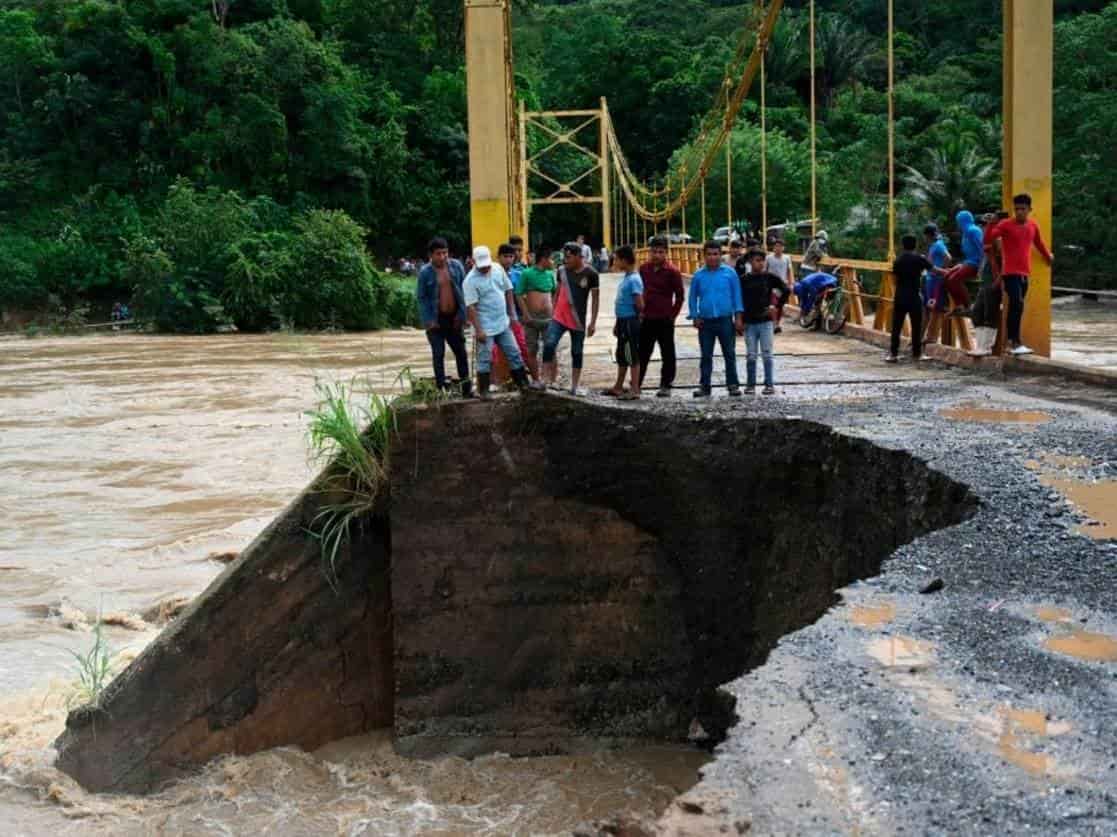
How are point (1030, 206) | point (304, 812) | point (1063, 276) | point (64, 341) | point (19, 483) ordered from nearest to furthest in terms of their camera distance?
point (304, 812) < point (1030, 206) < point (19, 483) < point (1063, 276) < point (64, 341)

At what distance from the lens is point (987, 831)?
111 inches

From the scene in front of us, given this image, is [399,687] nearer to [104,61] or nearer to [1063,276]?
[1063,276]

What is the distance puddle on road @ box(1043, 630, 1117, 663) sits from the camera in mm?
3836

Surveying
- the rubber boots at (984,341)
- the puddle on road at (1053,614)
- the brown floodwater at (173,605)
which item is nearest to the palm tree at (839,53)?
the brown floodwater at (173,605)

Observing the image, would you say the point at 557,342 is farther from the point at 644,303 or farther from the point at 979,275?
the point at 979,275

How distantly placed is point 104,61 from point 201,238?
12.8m

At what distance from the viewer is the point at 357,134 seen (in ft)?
171

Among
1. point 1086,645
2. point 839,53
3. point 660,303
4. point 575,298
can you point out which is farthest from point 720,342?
point 839,53

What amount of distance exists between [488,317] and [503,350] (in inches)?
10.6

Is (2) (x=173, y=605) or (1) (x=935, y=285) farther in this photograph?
(1) (x=935, y=285)

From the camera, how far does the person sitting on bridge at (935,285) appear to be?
1217cm

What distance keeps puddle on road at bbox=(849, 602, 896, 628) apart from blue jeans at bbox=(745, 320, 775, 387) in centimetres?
529

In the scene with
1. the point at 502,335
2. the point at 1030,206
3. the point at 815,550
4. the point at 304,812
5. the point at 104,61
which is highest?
the point at 104,61

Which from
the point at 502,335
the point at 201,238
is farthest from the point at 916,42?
the point at 502,335
